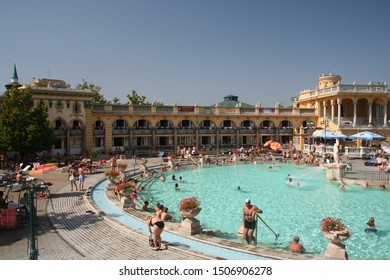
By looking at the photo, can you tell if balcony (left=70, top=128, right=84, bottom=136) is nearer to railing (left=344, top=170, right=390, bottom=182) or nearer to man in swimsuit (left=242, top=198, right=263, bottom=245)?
railing (left=344, top=170, right=390, bottom=182)

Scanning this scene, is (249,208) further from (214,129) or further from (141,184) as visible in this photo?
(214,129)

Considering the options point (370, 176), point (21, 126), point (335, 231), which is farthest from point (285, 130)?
point (335, 231)

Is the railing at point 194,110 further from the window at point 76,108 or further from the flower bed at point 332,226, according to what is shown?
the flower bed at point 332,226

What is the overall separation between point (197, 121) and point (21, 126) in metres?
20.5

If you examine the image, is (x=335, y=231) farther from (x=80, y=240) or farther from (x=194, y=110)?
(x=194, y=110)

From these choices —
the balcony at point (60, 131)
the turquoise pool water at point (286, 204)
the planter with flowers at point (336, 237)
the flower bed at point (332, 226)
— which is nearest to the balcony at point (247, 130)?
the turquoise pool water at point (286, 204)

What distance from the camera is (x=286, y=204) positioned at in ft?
54.0

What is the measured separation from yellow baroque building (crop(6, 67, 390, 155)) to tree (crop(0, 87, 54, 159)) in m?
4.40

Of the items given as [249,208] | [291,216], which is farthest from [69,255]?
[291,216]

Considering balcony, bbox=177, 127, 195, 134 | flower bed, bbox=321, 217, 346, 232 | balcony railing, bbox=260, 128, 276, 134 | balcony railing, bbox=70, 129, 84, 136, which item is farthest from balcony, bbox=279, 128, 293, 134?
flower bed, bbox=321, 217, 346, 232

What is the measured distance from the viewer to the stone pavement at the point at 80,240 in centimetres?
873

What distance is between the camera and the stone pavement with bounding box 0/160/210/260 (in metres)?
8.73
